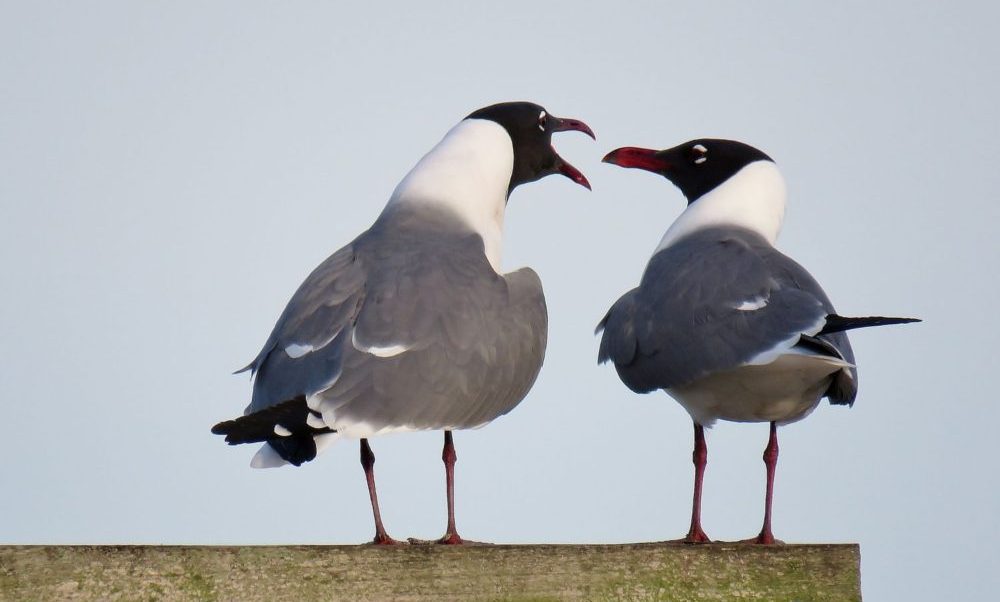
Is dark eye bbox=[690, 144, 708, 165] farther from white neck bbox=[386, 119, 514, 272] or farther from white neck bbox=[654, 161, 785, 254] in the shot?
white neck bbox=[386, 119, 514, 272]

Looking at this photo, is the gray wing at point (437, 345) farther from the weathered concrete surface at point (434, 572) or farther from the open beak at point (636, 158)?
the open beak at point (636, 158)

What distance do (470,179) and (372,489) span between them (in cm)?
143

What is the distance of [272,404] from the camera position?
4.24 metres

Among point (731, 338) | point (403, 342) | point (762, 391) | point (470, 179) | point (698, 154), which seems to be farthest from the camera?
point (698, 154)

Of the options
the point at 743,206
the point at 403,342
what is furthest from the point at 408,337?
the point at 743,206

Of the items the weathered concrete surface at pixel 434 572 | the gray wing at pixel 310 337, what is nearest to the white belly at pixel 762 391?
the weathered concrete surface at pixel 434 572

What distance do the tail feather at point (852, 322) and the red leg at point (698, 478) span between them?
0.80m

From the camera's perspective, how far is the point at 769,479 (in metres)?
5.07

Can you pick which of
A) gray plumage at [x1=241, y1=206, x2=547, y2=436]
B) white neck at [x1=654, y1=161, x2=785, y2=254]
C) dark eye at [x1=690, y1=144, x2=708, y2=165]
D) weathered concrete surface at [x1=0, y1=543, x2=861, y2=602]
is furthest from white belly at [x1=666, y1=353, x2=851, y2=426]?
dark eye at [x1=690, y1=144, x2=708, y2=165]

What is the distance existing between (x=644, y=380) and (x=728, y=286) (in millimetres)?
440

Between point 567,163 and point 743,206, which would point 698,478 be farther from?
point 567,163

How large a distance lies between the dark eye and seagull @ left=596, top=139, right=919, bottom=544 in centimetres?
73

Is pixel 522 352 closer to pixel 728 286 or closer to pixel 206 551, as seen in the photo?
pixel 728 286

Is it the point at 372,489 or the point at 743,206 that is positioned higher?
the point at 743,206
